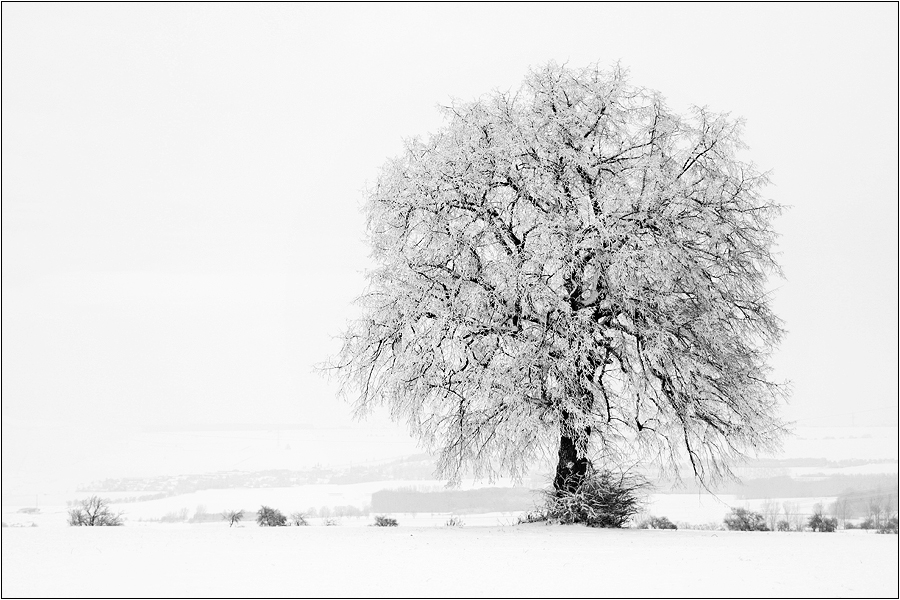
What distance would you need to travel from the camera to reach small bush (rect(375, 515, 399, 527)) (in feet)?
52.5

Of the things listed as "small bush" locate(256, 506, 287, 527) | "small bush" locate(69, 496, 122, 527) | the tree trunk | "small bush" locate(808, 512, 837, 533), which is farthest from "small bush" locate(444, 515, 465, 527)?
"small bush" locate(808, 512, 837, 533)

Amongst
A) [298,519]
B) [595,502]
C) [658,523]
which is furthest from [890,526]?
[298,519]

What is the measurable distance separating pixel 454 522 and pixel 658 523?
421cm

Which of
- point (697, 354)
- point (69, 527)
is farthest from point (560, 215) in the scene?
point (69, 527)

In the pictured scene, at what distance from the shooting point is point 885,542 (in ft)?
43.4

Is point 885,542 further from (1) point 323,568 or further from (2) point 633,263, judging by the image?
(1) point 323,568

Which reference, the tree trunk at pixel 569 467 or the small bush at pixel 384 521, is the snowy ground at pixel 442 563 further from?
the small bush at pixel 384 521

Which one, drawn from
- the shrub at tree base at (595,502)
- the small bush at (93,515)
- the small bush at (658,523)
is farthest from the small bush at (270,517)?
the small bush at (658,523)

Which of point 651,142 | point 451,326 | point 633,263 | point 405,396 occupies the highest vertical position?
point 651,142

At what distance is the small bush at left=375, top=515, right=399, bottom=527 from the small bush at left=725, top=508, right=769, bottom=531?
672 centimetres

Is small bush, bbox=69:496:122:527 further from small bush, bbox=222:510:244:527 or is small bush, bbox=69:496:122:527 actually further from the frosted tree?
the frosted tree

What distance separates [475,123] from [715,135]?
472 centimetres

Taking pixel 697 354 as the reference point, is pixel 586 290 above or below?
above

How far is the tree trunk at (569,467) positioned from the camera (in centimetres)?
1532
